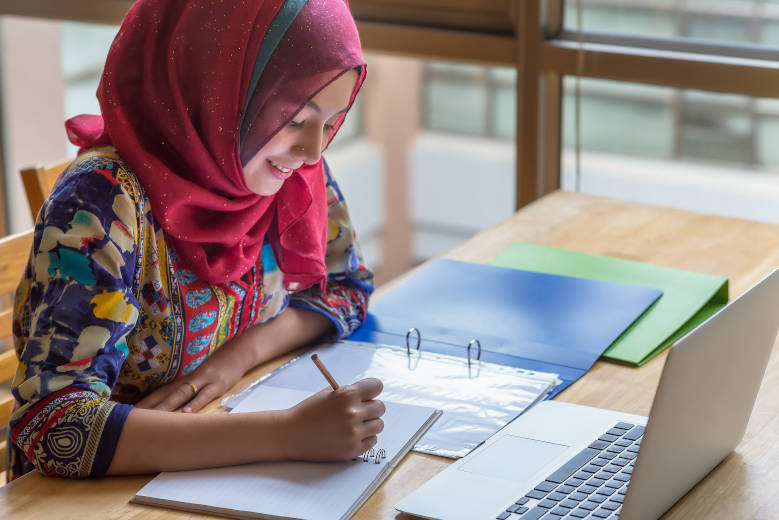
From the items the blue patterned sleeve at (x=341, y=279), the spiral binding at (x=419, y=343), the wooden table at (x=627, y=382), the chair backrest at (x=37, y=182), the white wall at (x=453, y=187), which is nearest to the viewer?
the wooden table at (x=627, y=382)

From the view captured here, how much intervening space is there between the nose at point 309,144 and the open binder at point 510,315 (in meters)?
0.31

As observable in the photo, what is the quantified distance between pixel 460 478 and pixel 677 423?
24 cm

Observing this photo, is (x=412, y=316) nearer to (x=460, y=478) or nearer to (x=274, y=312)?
(x=274, y=312)

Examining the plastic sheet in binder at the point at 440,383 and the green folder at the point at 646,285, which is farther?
the green folder at the point at 646,285

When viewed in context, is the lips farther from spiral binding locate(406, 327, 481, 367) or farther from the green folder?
the green folder

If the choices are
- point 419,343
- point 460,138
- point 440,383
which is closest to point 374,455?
point 440,383

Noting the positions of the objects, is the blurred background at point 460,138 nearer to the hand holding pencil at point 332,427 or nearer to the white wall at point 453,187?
the white wall at point 453,187

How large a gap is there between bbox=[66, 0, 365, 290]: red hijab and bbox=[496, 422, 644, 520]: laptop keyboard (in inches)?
19.6

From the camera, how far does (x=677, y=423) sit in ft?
3.13

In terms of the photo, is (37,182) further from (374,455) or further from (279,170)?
(374,455)

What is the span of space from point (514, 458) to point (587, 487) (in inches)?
3.8

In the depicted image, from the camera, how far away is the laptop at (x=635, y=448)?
93cm

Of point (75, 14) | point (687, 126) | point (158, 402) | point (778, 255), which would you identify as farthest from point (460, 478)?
point (687, 126)

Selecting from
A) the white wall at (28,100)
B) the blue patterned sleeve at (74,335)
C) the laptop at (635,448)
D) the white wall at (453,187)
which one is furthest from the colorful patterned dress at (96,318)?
the white wall at (453,187)
